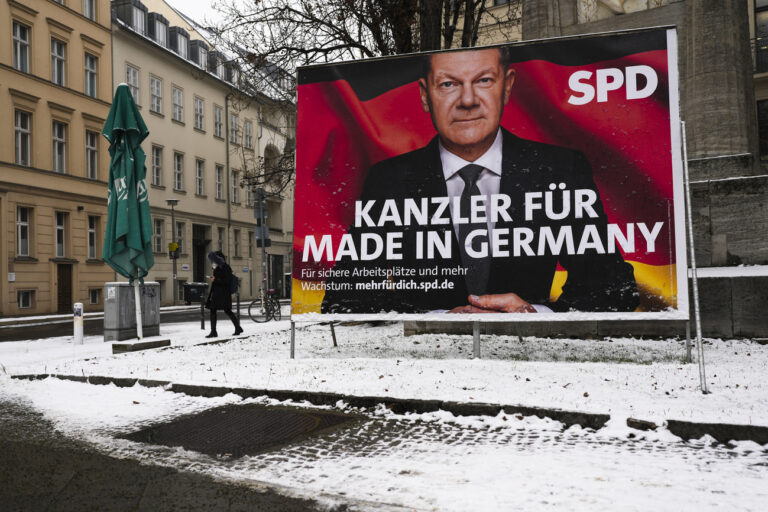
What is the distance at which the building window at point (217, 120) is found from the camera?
40.0m

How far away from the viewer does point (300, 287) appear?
811cm

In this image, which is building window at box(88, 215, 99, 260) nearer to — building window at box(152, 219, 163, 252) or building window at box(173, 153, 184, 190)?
building window at box(152, 219, 163, 252)

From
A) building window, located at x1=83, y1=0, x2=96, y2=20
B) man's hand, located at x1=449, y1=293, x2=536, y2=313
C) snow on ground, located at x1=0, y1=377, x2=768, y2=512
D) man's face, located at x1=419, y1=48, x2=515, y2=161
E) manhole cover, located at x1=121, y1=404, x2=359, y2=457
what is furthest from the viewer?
building window, located at x1=83, y1=0, x2=96, y2=20

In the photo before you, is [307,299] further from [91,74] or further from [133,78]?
[133,78]

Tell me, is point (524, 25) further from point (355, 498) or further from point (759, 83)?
point (759, 83)

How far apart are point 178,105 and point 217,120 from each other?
3.95 metres

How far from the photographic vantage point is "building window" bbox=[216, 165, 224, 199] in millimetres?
40062

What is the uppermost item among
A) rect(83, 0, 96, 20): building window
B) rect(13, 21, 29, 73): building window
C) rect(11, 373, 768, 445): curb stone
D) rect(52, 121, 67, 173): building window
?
rect(83, 0, 96, 20): building window

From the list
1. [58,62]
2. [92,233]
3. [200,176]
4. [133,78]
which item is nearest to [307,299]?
[92,233]

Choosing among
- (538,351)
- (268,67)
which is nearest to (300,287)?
(538,351)

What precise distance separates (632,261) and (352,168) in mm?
3440

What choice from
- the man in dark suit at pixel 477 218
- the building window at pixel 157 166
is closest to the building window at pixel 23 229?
the building window at pixel 157 166

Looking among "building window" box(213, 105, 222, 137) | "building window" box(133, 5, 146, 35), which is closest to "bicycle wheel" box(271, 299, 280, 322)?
"building window" box(133, 5, 146, 35)

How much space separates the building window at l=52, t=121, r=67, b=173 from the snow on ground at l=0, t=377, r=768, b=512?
2525 centimetres
